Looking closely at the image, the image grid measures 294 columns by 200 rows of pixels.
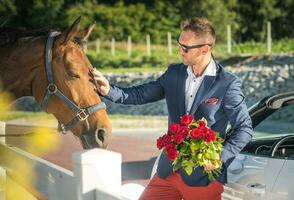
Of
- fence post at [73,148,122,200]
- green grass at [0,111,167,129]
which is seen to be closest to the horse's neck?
fence post at [73,148,122,200]

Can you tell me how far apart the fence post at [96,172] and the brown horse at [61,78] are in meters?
0.56

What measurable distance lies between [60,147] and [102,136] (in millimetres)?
11600

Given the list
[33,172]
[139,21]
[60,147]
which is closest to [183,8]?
[139,21]

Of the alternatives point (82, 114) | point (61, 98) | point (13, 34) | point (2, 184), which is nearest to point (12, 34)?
point (13, 34)

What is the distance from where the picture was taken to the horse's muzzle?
5037 mm

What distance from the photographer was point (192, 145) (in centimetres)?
375

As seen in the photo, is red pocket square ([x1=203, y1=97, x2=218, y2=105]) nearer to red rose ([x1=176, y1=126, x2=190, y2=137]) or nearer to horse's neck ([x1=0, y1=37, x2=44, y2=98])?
red rose ([x1=176, y1=126, x2=190, y2=137])

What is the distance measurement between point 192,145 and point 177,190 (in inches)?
18.2

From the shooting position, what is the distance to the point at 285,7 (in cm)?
6281

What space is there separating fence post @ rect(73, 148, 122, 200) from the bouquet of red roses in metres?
0.65

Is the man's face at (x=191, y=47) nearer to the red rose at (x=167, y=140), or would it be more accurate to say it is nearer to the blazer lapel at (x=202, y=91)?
the blazer lapel at (x=202, y=91)

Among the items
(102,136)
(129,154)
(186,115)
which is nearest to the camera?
(186,115)

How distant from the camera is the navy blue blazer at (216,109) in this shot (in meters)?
3.88

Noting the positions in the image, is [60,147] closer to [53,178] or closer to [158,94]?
[53,178]
